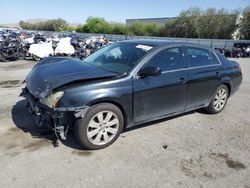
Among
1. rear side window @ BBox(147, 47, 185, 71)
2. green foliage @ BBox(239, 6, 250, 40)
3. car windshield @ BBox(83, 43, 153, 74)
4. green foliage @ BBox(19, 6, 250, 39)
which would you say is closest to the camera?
car windshield @ BBox(83, 43, 153, 74)

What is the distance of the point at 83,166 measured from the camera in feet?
12.2

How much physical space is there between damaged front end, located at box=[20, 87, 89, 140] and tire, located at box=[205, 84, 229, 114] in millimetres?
3080

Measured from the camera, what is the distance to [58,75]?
4203 millimetres

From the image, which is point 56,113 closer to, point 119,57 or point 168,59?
point 119,57

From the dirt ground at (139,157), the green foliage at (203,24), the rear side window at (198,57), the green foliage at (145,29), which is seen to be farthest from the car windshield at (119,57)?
the green foliage at (145,29)

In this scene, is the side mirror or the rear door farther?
the rear door

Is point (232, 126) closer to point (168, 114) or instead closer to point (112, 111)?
point (168, 114)

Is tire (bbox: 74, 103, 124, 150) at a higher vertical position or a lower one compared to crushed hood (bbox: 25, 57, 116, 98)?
lower

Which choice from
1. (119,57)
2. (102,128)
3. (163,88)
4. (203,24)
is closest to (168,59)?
(163,88)

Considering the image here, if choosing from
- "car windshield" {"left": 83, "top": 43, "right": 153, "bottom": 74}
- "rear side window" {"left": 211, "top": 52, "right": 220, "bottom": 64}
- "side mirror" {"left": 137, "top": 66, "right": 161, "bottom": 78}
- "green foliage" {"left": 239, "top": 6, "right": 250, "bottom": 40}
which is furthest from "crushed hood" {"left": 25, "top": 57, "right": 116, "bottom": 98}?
"green foliage" {"left": 239, "top": 6, "right": 250, "bottom": 40}

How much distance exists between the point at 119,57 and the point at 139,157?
5.82ft

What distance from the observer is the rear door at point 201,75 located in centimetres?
523

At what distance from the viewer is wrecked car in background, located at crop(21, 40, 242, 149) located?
12.8 feet

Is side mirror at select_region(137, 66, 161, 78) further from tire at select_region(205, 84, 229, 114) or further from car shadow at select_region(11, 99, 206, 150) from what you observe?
tire at select_region(205, 84, 229, 114)
